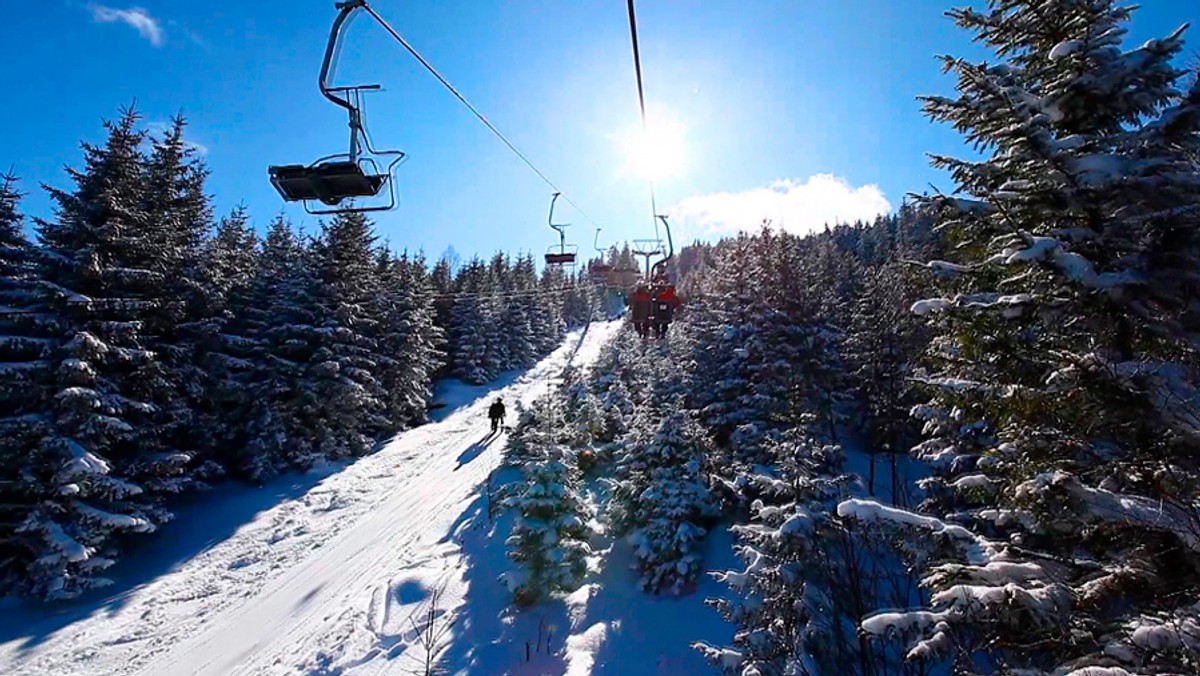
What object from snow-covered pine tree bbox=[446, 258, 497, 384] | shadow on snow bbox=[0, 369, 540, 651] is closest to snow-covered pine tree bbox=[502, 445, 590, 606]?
shadow on snow bbox=[0, 369, 540, 651]

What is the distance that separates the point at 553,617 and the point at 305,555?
8.77 meters

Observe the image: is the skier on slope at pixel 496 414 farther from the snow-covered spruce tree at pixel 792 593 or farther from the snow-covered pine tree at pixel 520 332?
the snow-covered pine tree at pixel 520 332

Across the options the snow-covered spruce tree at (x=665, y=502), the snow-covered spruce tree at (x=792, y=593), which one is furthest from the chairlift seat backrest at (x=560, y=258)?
the snow-covered spruce tree at (x=792, y=593)

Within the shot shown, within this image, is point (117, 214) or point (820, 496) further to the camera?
point (117, 214)

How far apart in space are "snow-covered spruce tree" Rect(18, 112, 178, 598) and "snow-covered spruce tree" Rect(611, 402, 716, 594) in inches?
546

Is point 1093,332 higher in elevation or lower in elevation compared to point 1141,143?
lower

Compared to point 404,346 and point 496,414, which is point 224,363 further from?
point 496,414

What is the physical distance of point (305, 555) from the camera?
53.7 ft

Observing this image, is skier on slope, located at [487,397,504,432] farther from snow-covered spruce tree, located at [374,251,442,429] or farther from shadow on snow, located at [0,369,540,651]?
snow-covered spruce tree, located at [374,251,442,429]

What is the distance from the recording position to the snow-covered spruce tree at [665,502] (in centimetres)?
1284

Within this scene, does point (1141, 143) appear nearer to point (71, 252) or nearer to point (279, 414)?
point (71, 252)

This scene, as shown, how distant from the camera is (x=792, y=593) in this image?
726 centimetres

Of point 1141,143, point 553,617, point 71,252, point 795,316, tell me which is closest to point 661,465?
point 553,617

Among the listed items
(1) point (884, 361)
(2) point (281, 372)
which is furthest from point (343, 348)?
(1) point (884, 361)
